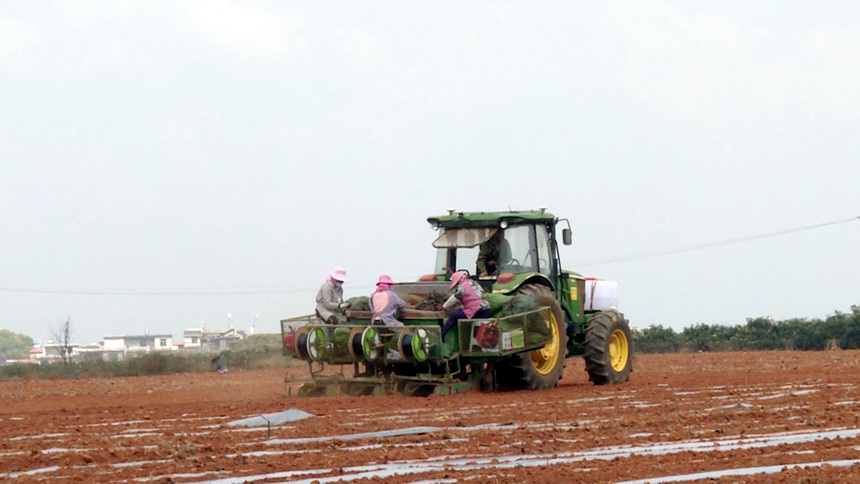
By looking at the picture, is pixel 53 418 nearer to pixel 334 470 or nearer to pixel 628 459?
pixel 334 470

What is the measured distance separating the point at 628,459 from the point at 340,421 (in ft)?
13.6

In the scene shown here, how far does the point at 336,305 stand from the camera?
1680 cm

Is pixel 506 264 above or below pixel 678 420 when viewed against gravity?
above

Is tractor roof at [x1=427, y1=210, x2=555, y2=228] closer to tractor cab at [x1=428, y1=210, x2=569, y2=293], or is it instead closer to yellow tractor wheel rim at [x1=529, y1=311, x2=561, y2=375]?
tractor cab at [x1=428, y1=210, x2=569, y2=293]

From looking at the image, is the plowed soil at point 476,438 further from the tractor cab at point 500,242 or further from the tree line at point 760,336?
the tree line at point 760,336

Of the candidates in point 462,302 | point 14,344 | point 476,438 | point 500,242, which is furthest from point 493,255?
point 14,344

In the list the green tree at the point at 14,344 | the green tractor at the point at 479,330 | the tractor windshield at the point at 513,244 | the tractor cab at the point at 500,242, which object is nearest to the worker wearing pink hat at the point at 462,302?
the green tractor at the point at 479,330

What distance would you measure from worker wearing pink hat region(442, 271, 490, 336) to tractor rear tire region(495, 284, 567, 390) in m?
1.04

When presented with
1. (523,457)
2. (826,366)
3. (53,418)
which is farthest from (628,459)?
(826,366)

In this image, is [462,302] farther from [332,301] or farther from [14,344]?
[14,344]

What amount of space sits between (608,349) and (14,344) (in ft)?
481

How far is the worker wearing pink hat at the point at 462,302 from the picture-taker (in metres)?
15.8

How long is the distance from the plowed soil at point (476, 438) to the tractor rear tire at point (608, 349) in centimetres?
100

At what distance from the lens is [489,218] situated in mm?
17531
